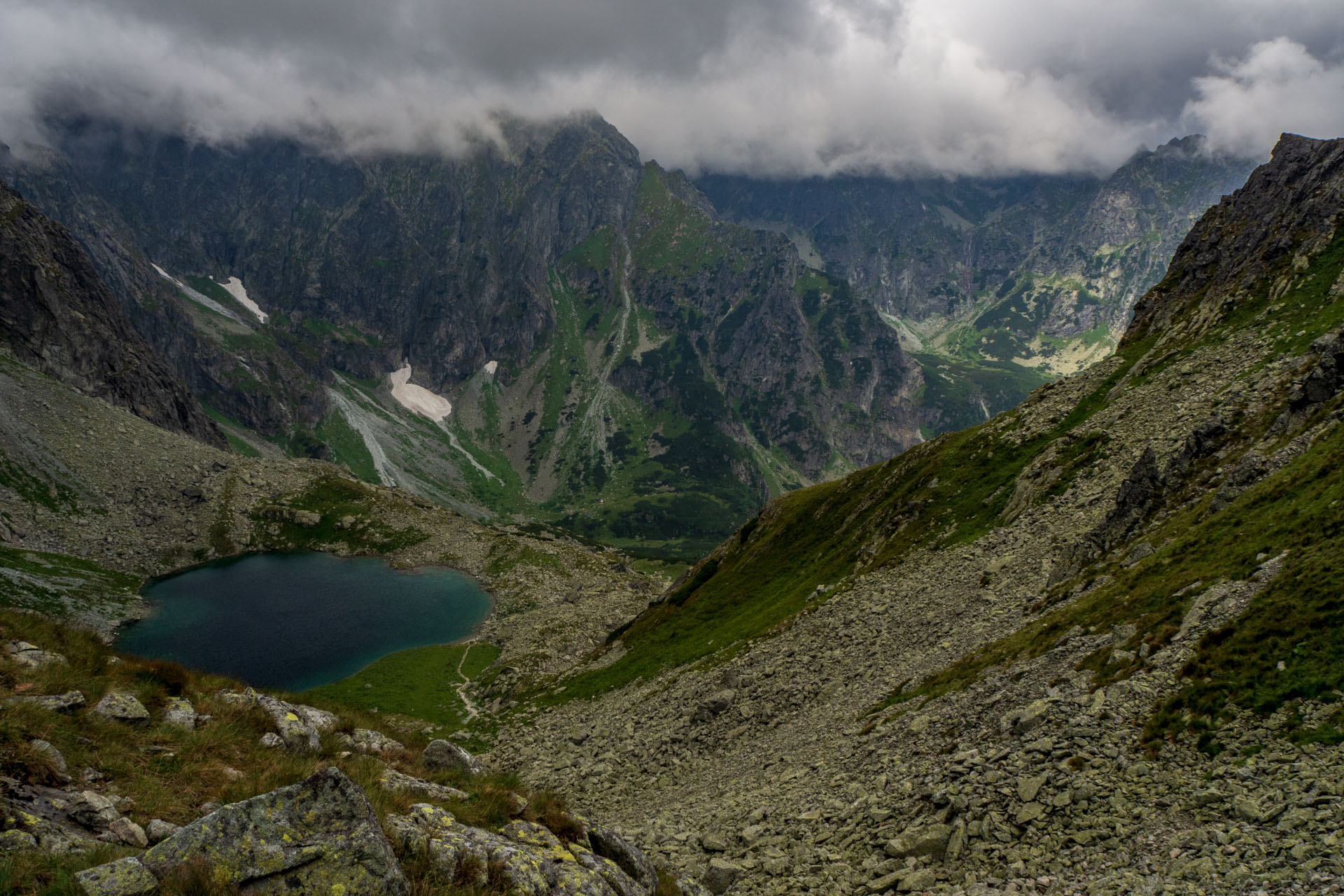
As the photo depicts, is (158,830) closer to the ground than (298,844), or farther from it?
farther from it

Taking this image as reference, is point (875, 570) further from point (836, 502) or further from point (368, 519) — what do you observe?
point (368, 519)

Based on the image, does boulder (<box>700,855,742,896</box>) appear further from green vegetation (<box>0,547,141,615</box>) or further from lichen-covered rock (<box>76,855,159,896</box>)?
green vegetation (<box>0,547,141,615</box>)

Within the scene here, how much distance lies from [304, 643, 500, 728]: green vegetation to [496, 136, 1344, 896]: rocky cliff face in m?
26.1

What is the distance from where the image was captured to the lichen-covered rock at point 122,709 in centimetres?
1331

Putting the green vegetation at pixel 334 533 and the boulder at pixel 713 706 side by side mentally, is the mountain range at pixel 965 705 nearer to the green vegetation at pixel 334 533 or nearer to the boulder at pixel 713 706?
the boulder at pixel 713 706

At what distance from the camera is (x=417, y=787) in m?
14.8

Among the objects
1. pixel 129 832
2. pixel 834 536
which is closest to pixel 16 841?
pixel 129 832

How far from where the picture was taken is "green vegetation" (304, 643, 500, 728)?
87688mm

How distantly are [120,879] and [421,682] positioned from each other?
10347cm

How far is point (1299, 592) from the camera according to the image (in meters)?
17.5

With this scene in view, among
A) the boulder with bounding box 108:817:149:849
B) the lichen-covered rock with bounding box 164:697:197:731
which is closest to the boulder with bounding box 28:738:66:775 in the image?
the boulder with bounding box 108:817:149:849

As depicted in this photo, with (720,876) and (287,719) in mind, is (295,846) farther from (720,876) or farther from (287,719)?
(720,876)

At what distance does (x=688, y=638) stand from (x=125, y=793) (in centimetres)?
6036

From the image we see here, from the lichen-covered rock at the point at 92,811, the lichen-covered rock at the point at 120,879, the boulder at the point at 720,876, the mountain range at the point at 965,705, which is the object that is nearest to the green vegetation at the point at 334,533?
the mountain range at the point at 965,705
